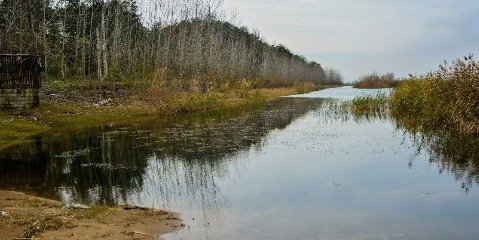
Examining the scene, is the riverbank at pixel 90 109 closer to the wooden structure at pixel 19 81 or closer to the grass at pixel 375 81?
the wooden structure at pixel 19 81

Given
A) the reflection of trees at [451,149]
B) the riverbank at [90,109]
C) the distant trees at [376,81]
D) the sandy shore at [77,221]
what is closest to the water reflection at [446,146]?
the reflection of trees at [451,149]

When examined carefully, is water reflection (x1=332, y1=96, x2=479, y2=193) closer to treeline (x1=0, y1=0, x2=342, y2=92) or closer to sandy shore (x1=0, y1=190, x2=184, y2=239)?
sandy shore (x1=0, y1=190, x2=184, y2=239)

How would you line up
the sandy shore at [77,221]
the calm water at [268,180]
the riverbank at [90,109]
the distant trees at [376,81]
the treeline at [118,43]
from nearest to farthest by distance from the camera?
the sandy shore at [77,221]
the calm water at [268,180]
the riverbank at [90,109]
the treeline at [118,43]
the distant trees at [376,81]

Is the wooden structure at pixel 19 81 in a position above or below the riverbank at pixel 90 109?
above

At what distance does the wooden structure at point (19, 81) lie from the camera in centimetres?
2541

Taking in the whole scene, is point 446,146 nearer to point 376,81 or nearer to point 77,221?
point 77,221

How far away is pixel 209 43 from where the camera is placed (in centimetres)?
5316

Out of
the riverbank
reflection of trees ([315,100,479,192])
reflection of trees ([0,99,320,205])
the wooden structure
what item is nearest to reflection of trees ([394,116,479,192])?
reflection of trees ([315,100,479,192])

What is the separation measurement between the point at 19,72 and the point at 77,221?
20.2 m

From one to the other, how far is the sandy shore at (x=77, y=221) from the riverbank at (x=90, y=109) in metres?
10.4

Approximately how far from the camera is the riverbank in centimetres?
2264

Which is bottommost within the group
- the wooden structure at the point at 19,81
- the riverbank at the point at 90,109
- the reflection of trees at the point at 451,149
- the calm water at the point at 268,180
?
the calm water at the point at 268,180

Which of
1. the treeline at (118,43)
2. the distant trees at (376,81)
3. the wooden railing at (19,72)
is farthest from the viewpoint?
the distant trees at (376,81)

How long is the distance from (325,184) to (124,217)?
550 cm
